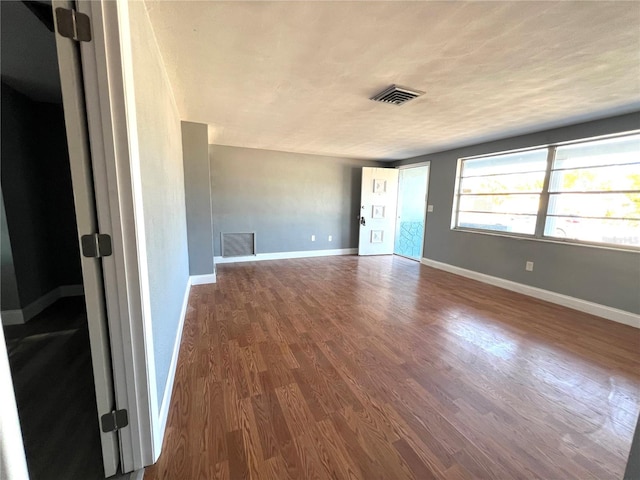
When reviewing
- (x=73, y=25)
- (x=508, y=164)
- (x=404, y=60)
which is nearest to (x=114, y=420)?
(x=73, y=25)

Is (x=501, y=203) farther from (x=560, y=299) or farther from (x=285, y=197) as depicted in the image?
(x=285, y=197)

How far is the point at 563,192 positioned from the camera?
334 cm

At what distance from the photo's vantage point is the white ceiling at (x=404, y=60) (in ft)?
4.59

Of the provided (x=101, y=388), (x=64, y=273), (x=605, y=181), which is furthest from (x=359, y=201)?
(x=101, y=388)

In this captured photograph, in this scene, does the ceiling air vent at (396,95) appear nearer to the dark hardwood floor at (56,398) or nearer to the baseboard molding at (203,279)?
the dark hardwood floor at (56,398)

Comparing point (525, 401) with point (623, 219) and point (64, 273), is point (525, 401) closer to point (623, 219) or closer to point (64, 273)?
point (623, 219)

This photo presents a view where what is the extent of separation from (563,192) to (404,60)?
3054mm

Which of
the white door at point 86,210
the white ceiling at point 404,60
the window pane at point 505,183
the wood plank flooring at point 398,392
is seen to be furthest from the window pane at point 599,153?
Result: the white door at point 86,210

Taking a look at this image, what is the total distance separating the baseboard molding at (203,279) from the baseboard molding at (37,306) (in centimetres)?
126

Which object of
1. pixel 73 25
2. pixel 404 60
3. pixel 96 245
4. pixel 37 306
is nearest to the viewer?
pixel 73 25

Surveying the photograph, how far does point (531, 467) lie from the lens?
1.24 metres

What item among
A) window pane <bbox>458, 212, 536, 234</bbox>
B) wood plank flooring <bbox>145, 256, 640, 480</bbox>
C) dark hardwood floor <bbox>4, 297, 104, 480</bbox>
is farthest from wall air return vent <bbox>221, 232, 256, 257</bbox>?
window pane <bbox>458, 212, 536, 234</bbox>

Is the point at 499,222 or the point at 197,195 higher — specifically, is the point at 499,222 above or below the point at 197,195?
below

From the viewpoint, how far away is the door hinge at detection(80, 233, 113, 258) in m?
0.98
